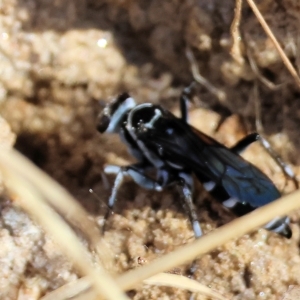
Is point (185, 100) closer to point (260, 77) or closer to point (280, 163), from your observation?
point (260, 77)

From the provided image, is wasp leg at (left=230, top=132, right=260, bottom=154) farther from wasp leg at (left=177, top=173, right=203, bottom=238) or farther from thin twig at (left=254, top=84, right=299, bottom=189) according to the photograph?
wasp leg at (left=177, top=173, right=203, bottom=238)

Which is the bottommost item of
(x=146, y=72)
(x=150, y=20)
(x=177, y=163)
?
(x=177, y=163)

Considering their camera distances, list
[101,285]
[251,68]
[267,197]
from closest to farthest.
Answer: [101,285]
[267,197]
[251,68]

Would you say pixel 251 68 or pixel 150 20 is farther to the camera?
pixel 150 20

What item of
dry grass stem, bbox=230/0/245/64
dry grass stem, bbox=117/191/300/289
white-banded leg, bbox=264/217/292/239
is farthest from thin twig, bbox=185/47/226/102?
dry grass stem, bbox=117/191/300/289

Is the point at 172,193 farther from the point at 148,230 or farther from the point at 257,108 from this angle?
the point at 257,108

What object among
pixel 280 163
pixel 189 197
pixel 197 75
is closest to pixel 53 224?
pixel 189 197

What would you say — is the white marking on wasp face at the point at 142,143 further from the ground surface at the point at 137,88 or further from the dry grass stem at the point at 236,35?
the dry grass stem at the point at 236,35

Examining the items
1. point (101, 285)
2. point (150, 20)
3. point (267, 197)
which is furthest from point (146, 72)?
point (101, 285)
